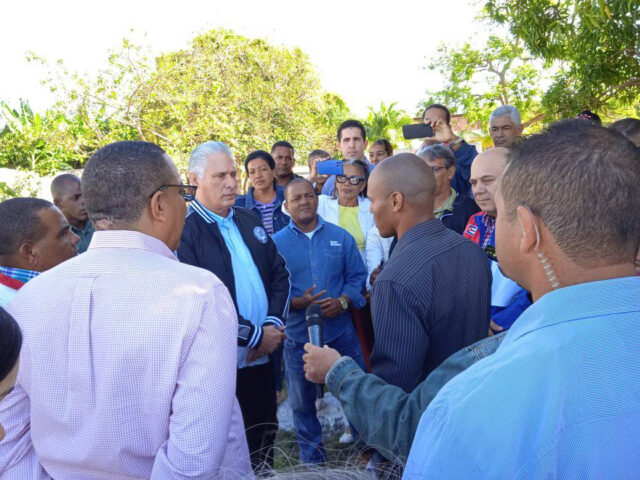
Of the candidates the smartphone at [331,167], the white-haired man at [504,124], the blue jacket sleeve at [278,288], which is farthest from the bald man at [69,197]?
the white-haired man at [504,124]

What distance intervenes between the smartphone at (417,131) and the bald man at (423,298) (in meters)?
3.23

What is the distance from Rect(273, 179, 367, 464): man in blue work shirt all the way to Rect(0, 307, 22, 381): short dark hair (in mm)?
2927

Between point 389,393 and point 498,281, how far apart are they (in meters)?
1.78

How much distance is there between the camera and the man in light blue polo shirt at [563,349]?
0.84 m

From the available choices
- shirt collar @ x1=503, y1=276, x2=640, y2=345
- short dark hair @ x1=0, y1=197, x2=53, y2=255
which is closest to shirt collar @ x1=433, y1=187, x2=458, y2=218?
short dark hair @ x1=0, y1=197, x2=53, y2=255

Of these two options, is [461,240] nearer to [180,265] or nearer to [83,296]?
[180,265]

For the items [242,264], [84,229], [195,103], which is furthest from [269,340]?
[195,103]

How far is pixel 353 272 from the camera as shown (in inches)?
174

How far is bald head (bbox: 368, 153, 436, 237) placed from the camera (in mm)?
2502

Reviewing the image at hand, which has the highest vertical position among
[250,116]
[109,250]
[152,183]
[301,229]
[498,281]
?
[250,116]

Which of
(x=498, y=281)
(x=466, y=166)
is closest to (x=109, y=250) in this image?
(x=498, y=281)

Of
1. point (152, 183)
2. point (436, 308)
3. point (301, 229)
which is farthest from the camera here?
point (301, 229)

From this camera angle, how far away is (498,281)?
125 inches

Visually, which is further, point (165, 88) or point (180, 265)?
point (165, 88)
